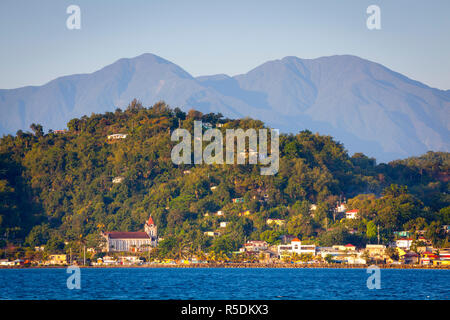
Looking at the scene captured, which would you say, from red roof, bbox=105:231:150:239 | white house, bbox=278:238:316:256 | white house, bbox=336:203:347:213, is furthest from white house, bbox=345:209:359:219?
red roof, bbox=105:231:150:239

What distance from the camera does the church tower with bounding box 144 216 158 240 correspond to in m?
112

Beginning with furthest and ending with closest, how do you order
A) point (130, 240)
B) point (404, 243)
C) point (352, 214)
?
point (352, 214)
point (130, 240)
point (404, 243)

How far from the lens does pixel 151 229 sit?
371ft

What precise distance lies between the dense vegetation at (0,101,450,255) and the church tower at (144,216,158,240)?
35.1 inches

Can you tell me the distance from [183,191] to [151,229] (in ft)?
36.0

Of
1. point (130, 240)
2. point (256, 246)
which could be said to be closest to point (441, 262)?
point (256, 246)

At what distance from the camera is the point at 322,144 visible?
5340 inches

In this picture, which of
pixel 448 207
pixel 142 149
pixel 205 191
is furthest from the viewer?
pixel 142 149

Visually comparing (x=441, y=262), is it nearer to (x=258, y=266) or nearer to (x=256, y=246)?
(x=258, y=266)

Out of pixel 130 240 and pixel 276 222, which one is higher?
pixel 276 222
